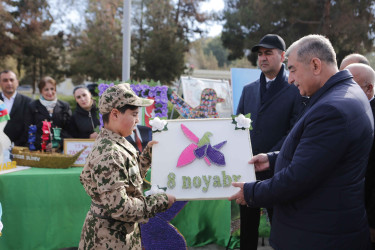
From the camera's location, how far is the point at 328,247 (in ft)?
5.59

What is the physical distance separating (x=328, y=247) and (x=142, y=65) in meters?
18.9

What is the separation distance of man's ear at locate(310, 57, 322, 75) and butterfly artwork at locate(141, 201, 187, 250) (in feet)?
7.40

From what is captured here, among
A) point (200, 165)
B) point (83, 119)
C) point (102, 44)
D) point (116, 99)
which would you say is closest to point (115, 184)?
point (116, 99)

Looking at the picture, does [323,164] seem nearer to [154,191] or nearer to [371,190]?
[371,190]

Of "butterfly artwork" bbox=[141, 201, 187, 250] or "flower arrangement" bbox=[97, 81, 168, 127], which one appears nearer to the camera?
"butterfly artwork" bbox=[141, 201, 187, 250]

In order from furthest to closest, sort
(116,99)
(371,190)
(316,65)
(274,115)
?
(274,115) < (371,190) < (116,99) < (316,65)

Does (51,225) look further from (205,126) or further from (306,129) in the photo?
(306,129)

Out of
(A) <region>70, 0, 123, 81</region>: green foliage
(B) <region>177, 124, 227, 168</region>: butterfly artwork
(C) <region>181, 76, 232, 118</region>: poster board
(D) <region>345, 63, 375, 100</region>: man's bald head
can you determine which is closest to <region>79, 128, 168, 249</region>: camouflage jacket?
(B) <region>177, 124, 227, 168</region>: butterfly artwork

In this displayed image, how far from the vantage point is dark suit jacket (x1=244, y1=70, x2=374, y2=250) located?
5.27ft

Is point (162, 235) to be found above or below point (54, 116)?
below

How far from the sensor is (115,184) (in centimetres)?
180

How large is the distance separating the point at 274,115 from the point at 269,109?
7 centimetres

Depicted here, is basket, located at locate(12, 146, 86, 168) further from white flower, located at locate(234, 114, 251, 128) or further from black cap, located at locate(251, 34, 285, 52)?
black cap, located at locate(251, 34, 285, 52)

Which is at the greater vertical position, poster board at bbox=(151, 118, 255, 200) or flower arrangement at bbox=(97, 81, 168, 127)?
flower arrangement at bbox=(97, 81, 168, 127)
